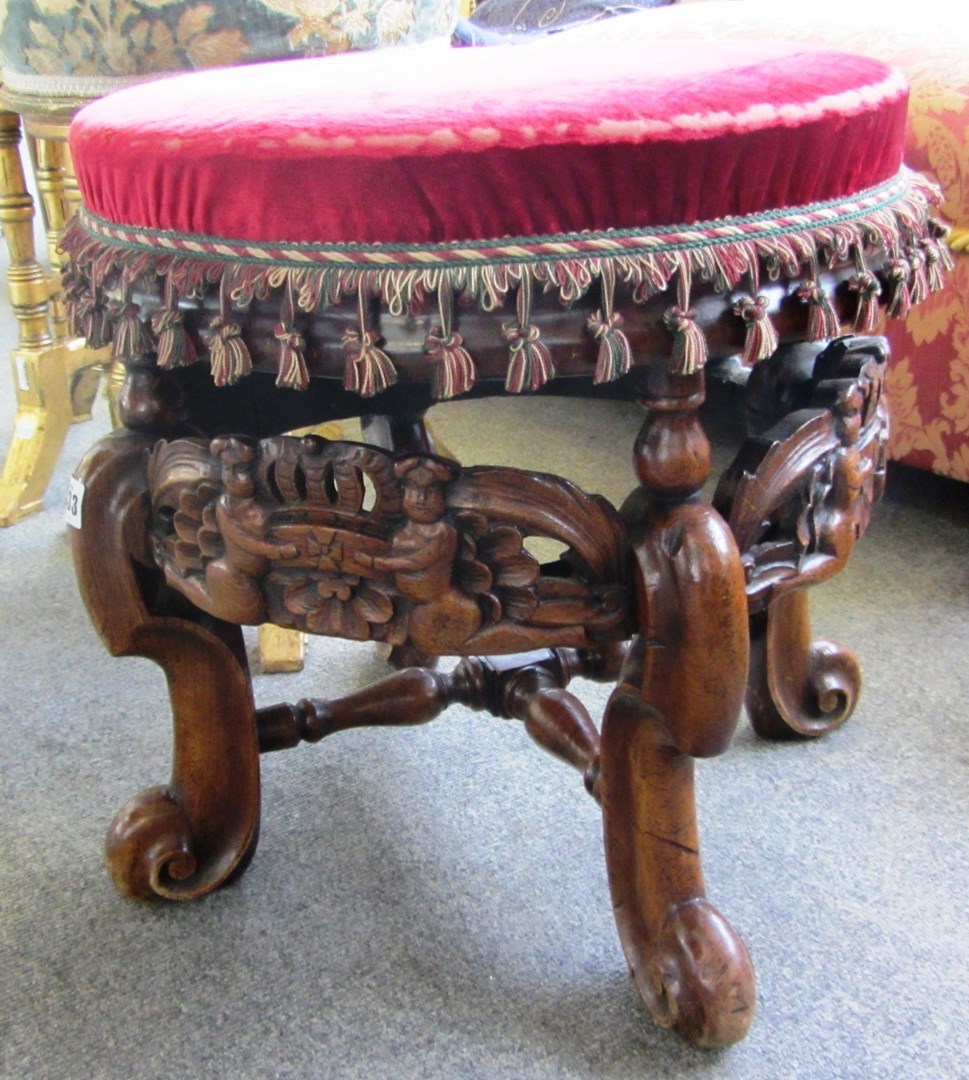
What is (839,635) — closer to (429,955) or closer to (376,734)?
(376,734)

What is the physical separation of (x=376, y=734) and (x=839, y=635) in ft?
1.58

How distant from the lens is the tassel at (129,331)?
60 cm

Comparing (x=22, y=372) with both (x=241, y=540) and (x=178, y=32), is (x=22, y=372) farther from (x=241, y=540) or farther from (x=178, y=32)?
(x=241, y=540)

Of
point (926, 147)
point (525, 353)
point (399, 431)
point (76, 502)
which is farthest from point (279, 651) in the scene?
point (926, 147)

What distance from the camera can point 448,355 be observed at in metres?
0.52

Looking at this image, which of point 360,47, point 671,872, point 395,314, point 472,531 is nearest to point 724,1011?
point 671,872

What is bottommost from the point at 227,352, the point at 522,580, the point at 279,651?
the point at 279,651

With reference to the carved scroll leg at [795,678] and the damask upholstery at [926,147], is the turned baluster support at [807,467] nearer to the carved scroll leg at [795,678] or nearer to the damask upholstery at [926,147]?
the carved scroll leg at [795,678]

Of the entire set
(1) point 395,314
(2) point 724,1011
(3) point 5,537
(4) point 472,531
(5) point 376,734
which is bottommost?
(3) point 5,537

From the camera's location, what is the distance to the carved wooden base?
Result: 1.92 feet

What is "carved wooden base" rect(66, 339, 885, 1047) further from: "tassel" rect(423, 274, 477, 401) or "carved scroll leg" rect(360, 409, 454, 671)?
"carved scroll leg" rect(360, 409, 454, 671)

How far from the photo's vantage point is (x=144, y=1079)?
2.21ft

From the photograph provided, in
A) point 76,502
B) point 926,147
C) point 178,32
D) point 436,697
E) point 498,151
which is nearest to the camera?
point 498,151

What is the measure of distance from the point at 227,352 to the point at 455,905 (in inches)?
17.3
